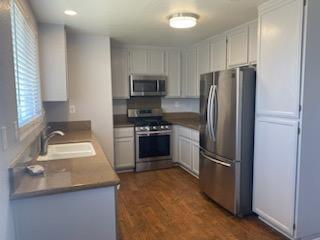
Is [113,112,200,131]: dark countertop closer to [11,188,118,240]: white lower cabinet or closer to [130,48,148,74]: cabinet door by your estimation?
[130,48,148,74]: cabinet door

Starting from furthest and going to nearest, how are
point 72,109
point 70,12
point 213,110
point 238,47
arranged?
point 72,109 → point 238,47 → point 213,110 → point 70,12

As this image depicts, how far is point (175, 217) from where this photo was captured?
2.70m

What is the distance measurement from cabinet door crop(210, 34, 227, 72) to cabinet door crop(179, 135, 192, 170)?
1320 mm

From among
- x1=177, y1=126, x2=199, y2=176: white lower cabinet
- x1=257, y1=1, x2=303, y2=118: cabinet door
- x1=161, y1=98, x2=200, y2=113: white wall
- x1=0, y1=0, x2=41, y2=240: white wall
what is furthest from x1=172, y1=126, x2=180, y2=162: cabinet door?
x1=0, y1=0, x2=41, y2=240: white wall

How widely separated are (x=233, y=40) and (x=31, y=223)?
3.12 meters

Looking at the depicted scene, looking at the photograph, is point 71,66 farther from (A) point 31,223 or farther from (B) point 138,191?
(A) point 31,223

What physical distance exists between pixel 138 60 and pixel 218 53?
4.96ft

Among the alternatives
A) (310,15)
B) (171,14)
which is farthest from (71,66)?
(310,15)

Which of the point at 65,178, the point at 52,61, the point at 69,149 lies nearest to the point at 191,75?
the point at 52,61

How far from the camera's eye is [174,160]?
455 centimetres

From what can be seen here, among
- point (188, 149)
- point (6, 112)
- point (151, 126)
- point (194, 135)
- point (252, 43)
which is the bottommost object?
point (188, 149)

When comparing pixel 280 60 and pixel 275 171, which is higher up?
pixel 280 60

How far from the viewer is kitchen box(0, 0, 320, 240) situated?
1.46 meters

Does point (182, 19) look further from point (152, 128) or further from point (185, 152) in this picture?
point (185, 152)
